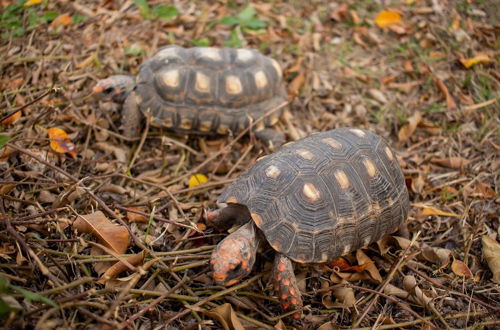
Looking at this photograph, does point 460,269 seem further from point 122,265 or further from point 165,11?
point 165,11

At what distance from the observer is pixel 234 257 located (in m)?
2.20

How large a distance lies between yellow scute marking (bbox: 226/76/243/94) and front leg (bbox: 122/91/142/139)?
872mm

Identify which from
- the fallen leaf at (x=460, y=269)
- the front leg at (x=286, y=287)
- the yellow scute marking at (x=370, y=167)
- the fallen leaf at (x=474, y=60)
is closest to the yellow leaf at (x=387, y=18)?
the fallen leaf at (x=474, y=60)

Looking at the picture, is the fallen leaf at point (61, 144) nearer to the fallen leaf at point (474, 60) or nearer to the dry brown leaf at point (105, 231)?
the dry brown leaf at point (105, 231)

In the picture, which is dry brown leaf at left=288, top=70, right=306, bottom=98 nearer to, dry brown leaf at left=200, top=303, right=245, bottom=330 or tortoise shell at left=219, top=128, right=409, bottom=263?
tortoise shell at left=219, top=128, right=409, bottom=263

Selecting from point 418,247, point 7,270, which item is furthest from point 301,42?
point 7,270

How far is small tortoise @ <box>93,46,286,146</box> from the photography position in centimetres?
359

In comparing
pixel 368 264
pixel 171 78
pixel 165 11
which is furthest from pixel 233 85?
pixel 368 264

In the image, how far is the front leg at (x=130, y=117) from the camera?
140 inches

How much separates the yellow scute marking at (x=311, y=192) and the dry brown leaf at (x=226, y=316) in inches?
31.9

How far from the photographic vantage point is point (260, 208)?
7.92ft

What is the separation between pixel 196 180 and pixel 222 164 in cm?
32

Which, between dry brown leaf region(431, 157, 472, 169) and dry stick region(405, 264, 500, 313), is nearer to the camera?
dry stick region(405, 264, 500, 313)

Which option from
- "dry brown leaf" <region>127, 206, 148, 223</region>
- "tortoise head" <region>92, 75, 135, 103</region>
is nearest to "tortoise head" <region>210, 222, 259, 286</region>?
"dry brown leaf" <region>127, 206, 148, 223</region>
